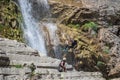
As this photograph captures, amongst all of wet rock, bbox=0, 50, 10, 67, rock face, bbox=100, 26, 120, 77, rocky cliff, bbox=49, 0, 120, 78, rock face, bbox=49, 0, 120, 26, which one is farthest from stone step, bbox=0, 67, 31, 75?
rock face, bbox=49, 0, 120, 26

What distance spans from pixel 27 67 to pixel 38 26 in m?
13.9

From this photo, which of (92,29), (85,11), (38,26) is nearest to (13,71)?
(38,26)

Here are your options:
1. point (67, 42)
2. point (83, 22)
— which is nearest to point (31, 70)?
point (67, 42)

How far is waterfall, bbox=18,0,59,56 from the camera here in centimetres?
2861

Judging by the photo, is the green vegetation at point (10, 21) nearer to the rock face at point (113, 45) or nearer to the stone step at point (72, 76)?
the rock face at point (113, 45)

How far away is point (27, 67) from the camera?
Answer: 1694 centimetres

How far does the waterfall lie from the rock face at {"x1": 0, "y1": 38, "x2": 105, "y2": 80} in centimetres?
734

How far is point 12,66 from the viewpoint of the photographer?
663 inches

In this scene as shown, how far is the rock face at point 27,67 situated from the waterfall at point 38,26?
7.34 metres

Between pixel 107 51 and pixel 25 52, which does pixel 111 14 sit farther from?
pixel 25 52

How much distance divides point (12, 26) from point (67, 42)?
4630 millimetres

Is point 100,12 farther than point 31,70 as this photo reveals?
Yes

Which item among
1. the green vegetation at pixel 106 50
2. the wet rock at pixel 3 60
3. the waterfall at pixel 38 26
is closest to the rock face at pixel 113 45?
the green vegetation at pixel 106 50

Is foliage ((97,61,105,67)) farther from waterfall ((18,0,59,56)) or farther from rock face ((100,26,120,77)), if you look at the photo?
waterfall ((18,0,59,56))
